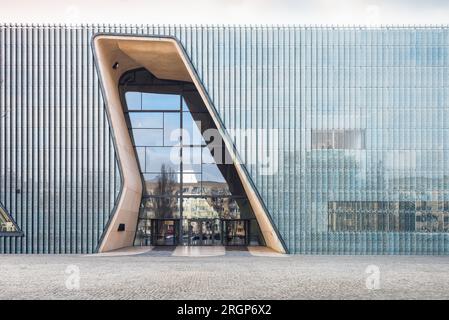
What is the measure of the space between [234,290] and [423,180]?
17543 mm

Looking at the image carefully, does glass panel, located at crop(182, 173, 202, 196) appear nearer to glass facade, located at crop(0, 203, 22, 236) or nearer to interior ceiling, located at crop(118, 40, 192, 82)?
interior ceiling, located at crop(118, 40, 192, 82)

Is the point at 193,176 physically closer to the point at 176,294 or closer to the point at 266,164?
the point at 266,164

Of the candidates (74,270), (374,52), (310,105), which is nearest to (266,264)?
(74,270)

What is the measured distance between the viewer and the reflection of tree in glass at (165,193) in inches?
1346

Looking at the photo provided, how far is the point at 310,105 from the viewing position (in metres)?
30.3

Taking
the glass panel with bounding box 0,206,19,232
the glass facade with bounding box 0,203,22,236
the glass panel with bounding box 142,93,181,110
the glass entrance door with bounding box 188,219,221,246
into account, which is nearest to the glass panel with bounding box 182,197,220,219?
the glass entrance door with bounding box 188,219,221,246

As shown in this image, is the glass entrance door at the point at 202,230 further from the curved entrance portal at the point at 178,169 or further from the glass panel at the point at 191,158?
the glass panel at the point at 191,158

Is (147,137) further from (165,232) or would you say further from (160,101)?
(165,232)

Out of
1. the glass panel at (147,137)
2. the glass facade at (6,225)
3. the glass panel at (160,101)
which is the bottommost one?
the glass facade at (6,225)

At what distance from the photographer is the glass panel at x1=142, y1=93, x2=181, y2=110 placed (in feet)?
113

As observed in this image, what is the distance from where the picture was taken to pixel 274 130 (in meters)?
30.4

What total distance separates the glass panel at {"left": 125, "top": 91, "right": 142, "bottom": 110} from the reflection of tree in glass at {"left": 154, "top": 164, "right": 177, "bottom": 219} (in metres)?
4.24

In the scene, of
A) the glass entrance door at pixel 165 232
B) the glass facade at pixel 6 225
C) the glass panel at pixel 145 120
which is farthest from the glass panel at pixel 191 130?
the glass facade at pixel 6 225

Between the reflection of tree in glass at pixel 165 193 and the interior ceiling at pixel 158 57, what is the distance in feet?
18.5
